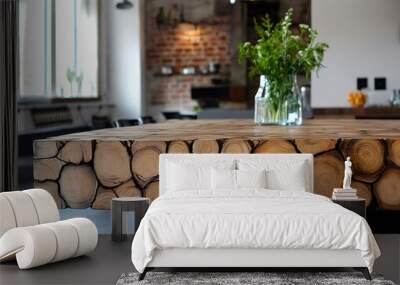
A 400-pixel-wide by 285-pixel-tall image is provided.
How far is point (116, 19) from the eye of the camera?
41.4 feet

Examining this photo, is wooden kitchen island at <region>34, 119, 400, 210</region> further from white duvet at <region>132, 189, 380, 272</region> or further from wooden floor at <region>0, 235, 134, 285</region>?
white duvet at <region>132, 189, 380, 272</region>

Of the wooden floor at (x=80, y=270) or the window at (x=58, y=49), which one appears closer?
the wooden floor at (x=80, y=270)

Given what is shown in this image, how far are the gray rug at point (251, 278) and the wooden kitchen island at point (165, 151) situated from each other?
3.80 feet

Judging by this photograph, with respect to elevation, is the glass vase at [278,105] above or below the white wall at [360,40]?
below

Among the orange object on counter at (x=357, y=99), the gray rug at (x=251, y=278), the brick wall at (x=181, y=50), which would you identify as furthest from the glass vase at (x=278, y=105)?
the brick wall at (x=181, y=50)

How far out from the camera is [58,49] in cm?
993

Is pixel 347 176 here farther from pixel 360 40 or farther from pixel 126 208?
pixel 360 40

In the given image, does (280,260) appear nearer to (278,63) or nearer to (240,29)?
(278,63)

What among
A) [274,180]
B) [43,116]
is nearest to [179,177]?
[274,180]

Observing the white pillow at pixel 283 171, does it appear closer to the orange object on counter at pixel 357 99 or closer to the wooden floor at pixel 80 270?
the wooden floor at pixel 80 270

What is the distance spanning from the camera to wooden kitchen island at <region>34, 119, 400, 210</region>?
4.91 m

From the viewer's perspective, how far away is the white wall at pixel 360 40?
10125 millimetres

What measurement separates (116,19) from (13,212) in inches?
344

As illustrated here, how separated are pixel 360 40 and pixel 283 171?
19.3 feet
